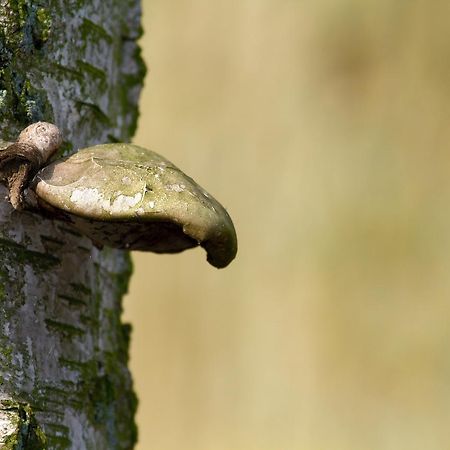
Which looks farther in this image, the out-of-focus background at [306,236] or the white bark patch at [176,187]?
the out-of-focus background at [306,236]

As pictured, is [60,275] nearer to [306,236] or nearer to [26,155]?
[26,155]

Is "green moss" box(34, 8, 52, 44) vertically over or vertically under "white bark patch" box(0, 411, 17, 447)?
over

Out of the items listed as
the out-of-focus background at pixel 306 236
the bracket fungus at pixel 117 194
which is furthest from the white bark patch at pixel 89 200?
the out-of-focus background at pixel 306 236

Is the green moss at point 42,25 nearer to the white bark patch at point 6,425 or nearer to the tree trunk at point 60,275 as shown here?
the tree trunk at point 60,275

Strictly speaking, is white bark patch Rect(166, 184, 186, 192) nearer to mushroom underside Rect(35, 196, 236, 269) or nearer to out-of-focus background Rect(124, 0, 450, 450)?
mushroom underside Rect(35, 196, 236, 269)

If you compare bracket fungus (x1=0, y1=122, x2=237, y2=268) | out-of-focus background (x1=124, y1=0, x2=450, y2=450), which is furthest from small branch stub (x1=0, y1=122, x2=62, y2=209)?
out-of-focus background (x1=124, y1=0, x2=450, y2=450)

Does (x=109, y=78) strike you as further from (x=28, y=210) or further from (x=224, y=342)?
(x=224, y=342)

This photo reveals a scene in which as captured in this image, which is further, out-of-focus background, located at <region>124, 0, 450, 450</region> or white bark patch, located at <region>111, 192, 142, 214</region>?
out-of-focus background, located at <region>124, 0, 450, 450</region>
